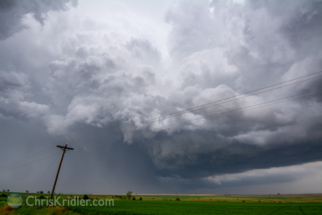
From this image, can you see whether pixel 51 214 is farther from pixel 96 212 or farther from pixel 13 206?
pixel 13 206

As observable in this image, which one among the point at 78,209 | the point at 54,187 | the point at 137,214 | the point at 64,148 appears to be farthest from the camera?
the point at 64,148

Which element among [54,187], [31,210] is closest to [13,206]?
[31,210]

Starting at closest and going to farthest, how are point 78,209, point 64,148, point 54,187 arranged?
1. point 78,209
2. point 54,187
3. point 64,148

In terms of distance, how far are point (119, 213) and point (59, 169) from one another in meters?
18.7

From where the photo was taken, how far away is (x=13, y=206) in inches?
1414

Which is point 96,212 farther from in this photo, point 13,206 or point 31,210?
point 13,206

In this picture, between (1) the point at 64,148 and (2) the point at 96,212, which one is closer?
(2) the point at 96,212

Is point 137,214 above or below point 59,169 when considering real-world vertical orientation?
below

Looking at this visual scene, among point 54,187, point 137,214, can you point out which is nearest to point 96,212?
point 137,214

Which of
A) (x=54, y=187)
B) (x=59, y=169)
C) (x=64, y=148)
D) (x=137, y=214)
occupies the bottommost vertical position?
(x=137, y=214)

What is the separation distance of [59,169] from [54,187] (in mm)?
3792

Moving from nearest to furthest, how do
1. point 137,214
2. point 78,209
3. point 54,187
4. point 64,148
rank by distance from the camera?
point 137,214, point 78,209, point 54,187, point 64,148

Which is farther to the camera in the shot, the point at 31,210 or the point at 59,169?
the point at 59,169

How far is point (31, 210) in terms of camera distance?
34.3 metres
